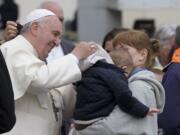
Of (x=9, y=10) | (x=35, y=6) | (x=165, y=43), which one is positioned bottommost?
(x=35, y=6)

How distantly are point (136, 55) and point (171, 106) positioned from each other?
45cm

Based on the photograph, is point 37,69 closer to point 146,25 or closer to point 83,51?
point 83,51

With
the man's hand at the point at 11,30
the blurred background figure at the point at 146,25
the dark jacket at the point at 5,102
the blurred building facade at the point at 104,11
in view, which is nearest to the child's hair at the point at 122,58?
the man's hand at the point at 11,30

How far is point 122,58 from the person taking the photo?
5.79 meters

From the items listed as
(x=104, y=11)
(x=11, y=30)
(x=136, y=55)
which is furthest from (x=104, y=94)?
(x=104, y=11)

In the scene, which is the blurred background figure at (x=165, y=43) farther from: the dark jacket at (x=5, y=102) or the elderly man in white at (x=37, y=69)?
the dark jacket at (x=5, y=102)

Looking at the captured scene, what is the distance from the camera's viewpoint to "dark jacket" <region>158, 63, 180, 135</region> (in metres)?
6.08

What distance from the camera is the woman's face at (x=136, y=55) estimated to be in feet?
19.4

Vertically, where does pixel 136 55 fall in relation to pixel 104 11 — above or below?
above

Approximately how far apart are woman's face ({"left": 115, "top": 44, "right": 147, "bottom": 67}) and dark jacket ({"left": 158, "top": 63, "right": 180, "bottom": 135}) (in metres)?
0.28

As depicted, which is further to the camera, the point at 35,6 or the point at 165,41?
the point at 35,6

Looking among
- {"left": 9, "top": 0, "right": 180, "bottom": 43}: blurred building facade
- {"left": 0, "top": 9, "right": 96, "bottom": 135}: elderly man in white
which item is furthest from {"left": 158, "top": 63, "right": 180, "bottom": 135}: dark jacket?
{"left": 9, "top": 0, "right": 180, "bottom": 43}: blurred building facade

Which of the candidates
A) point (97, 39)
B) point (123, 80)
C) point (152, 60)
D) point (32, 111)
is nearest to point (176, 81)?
point (152, 60)

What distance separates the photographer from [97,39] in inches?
435
